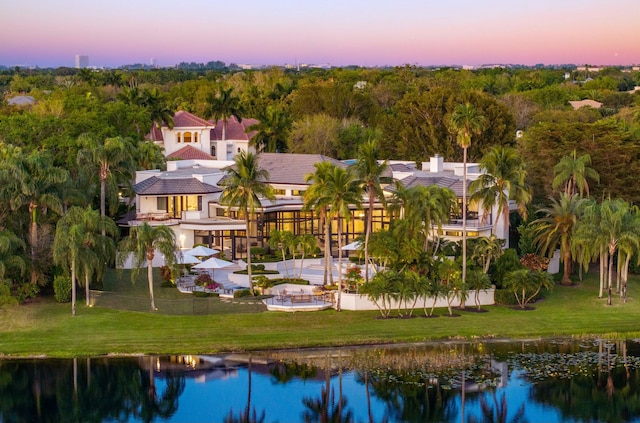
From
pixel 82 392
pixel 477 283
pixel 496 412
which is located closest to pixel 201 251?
pixel 477 283

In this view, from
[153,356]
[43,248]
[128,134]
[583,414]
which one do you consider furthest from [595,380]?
[128,134]

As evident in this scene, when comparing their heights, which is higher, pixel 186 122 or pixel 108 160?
pixel 186 122

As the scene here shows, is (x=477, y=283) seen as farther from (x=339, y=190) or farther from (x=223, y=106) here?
(x=223, y=106)

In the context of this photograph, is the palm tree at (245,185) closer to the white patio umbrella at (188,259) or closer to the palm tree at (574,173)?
the white patio umbrella at (188,259)

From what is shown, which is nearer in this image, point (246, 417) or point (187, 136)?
point (246, 417)

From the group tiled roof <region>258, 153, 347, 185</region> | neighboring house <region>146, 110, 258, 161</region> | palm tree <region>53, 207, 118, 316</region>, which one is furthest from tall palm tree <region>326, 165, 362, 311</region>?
neighboring house <region>146, 110, 258, 161</region>

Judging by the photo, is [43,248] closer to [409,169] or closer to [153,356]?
[153,356]

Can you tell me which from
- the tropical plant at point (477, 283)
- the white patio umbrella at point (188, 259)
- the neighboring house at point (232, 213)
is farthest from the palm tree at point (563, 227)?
the white patio umbrella at point (188, 259)
